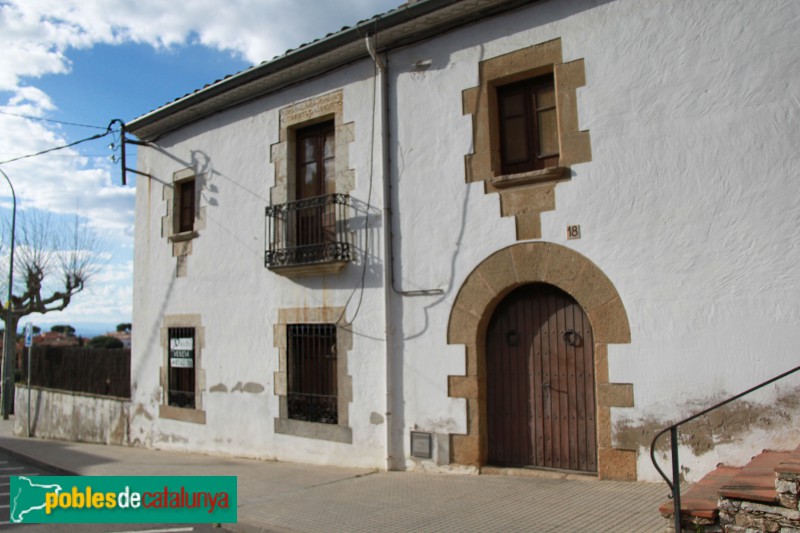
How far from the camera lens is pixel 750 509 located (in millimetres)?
4223

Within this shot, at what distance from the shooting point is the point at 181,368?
1088cm

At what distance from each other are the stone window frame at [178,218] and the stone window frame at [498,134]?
17.0ft

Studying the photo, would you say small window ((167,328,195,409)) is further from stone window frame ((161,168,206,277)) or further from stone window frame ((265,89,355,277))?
stone window frame ((265,89,355,277))

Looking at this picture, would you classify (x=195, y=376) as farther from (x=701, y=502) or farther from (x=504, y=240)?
(x=701, y=502)

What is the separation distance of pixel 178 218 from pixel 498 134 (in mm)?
6406

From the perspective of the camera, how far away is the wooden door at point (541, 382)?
21.9 ft

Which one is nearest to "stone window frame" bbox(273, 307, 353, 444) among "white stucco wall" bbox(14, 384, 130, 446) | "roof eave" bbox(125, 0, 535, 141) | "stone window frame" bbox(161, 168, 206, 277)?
"stone window frame" bbox(161, 168, 206, 277)

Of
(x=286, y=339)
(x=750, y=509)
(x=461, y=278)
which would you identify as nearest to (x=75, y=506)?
(x=286, y=339)

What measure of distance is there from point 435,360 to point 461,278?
1011 mm

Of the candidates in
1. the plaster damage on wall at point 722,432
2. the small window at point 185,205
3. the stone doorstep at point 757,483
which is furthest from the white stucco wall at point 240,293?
the stone doorstep at point 757,483

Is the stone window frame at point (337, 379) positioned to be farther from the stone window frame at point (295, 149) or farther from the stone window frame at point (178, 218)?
the stone window frame at point (178, 218)

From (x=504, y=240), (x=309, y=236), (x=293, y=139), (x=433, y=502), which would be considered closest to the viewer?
(x=433, y=502)

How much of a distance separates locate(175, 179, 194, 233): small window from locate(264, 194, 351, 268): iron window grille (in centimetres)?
260

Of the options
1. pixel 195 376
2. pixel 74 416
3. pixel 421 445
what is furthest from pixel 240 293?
pixel 74 416
